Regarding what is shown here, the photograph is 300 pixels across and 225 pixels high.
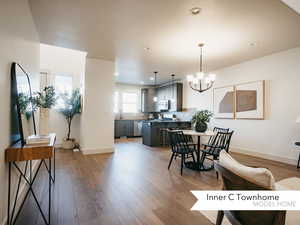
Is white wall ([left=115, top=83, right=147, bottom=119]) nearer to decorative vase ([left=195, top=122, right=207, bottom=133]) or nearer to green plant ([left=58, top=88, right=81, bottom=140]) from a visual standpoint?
green plant ([left=58, top=88, right=81, bottom=140])

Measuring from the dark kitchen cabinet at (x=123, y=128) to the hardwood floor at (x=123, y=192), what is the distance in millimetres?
3943

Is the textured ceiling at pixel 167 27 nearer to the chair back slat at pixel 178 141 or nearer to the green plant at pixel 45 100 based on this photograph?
the green plant at pixel 45 100

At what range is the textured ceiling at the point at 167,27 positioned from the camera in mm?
2400

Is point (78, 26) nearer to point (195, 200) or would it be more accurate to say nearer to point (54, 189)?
point (54, 189)

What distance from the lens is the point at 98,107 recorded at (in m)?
4.85

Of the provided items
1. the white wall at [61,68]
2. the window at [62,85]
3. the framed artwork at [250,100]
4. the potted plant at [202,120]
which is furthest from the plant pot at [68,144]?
Result: the framed artwork at [250,100]

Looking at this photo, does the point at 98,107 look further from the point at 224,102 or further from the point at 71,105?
the point at 224,102

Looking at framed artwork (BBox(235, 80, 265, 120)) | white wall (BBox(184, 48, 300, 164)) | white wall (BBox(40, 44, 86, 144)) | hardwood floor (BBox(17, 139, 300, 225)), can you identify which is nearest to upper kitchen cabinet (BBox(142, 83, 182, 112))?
white wall (BBox(184, 48, 300, 164))

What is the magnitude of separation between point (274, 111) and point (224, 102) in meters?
1.50

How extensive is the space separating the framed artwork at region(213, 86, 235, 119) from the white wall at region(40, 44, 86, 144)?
4924 mm

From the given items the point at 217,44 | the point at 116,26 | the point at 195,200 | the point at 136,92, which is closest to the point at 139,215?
the point at 195,200

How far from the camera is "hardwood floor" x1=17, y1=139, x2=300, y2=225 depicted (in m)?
1.84

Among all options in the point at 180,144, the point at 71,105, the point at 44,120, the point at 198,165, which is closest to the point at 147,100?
the point at 71,105

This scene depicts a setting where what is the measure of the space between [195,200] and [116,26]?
3216mm
